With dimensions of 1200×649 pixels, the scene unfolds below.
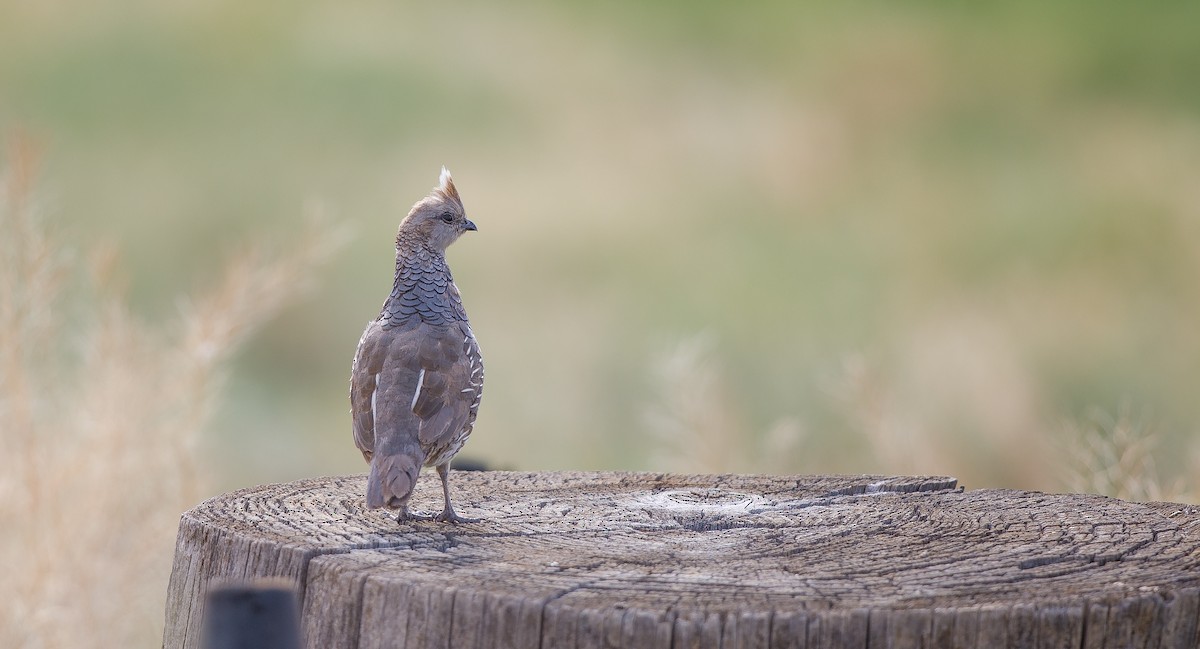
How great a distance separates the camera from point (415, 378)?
2.64 metres

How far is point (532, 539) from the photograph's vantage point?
2326 millimetres

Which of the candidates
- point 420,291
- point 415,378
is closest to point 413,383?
point 415,378

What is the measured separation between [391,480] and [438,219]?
0.77 m

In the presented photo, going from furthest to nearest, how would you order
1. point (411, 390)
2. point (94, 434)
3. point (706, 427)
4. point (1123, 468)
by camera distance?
point (706, 427) < point (94, 434) < point (1123, 468) < point (411, 390)

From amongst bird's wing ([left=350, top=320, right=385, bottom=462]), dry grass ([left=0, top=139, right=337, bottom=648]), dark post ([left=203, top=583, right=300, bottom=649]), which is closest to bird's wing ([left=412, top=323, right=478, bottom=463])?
bird's wing ([left=350, top=320, right=385, bottom=462])

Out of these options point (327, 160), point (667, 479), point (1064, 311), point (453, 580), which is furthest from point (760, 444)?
point (453, 580)

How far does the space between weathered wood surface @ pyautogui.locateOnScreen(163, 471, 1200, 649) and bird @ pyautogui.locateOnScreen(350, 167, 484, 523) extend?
0.12 m

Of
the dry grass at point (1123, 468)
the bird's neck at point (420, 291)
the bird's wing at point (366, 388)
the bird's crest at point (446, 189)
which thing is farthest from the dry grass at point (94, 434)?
the dry grass at point (1123, 468)

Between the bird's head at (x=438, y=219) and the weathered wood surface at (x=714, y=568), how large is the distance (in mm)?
625

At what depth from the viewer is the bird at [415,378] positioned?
251 cm

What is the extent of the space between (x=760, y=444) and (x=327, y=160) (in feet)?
9.43

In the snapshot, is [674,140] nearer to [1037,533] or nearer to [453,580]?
[1037,533]

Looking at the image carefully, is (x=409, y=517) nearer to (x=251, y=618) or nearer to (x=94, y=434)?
(x=251, y=618)

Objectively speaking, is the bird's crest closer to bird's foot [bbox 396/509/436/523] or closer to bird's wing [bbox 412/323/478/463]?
bird's wing [bbox 412/323/478/463]
